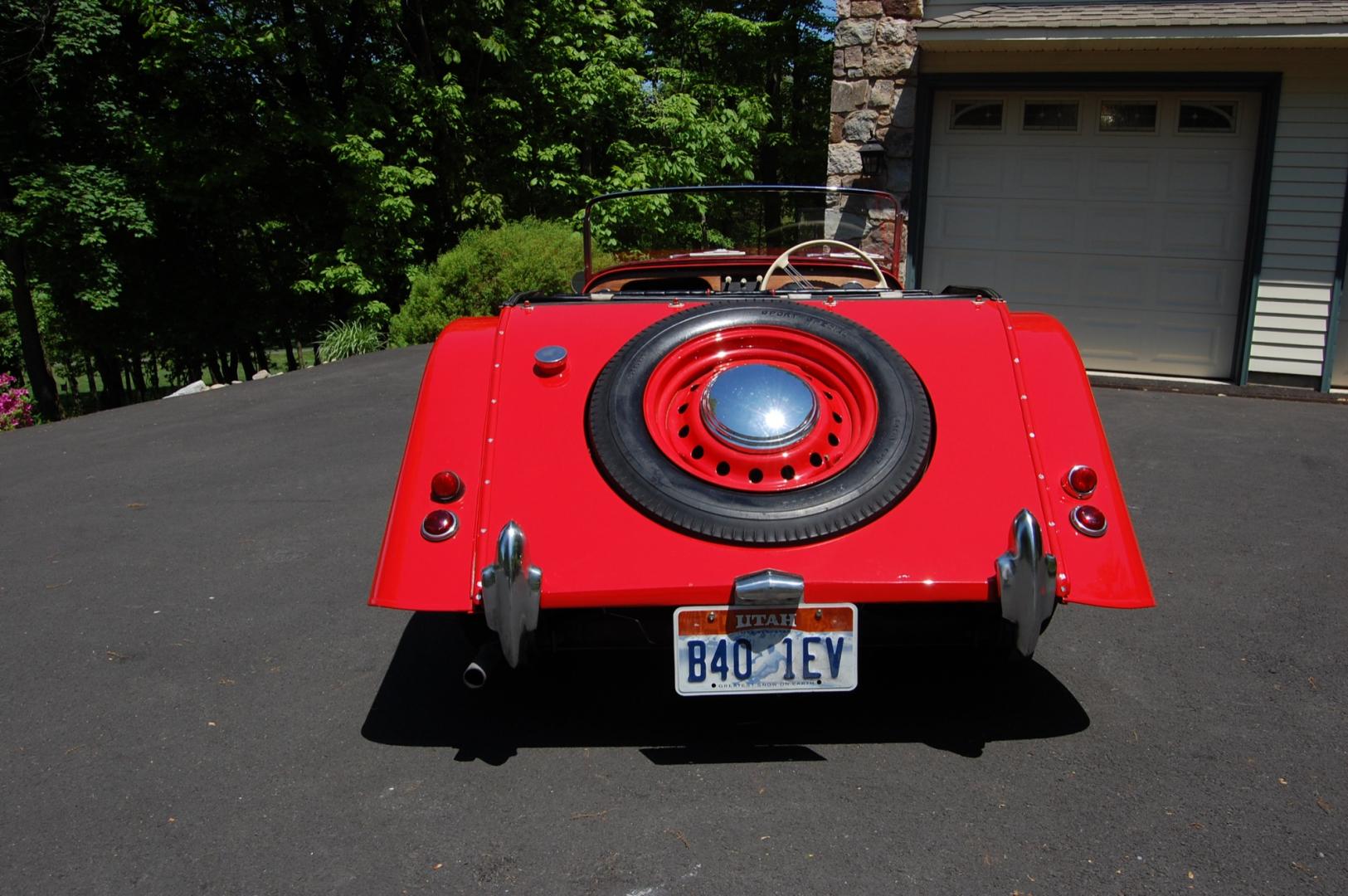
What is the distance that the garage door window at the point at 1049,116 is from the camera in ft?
31.3

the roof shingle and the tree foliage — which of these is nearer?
the roof shingle

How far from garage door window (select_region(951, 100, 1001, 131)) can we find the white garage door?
0.04 feet

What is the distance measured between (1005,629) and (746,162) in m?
14.4

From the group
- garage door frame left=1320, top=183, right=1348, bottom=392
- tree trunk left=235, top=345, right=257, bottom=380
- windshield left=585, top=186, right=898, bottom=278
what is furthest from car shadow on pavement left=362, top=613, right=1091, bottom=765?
tree trunk left=235, top=345, right=257, bottom=380

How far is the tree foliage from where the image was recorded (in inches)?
545

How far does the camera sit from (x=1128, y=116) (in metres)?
9.42

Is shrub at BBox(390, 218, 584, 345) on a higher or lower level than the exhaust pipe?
lower

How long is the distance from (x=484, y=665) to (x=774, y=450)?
1032 mm

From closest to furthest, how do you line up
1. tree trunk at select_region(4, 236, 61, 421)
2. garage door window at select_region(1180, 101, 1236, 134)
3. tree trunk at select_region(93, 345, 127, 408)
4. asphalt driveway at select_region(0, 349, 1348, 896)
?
asphalt driveway at select_region(0, 349, 1348, 896) → garage door window at select_region(1180, 101, 1236, 134) → tree trunk at select_region(4, 236, 61, 421) → tree trunk at select_region(93, 345, 127, 408)

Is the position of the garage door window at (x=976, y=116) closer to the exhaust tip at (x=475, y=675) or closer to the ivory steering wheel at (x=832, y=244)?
the ivory steering wheel at (x=832, y=244)

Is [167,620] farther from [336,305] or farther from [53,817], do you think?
[336,305]

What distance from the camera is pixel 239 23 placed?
13.1 metres

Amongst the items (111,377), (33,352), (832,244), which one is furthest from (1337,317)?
(111,377)

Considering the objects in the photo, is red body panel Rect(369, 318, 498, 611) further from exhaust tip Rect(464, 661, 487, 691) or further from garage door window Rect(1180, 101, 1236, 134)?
garage door window Rect(1180, 101, 1236, 134)
